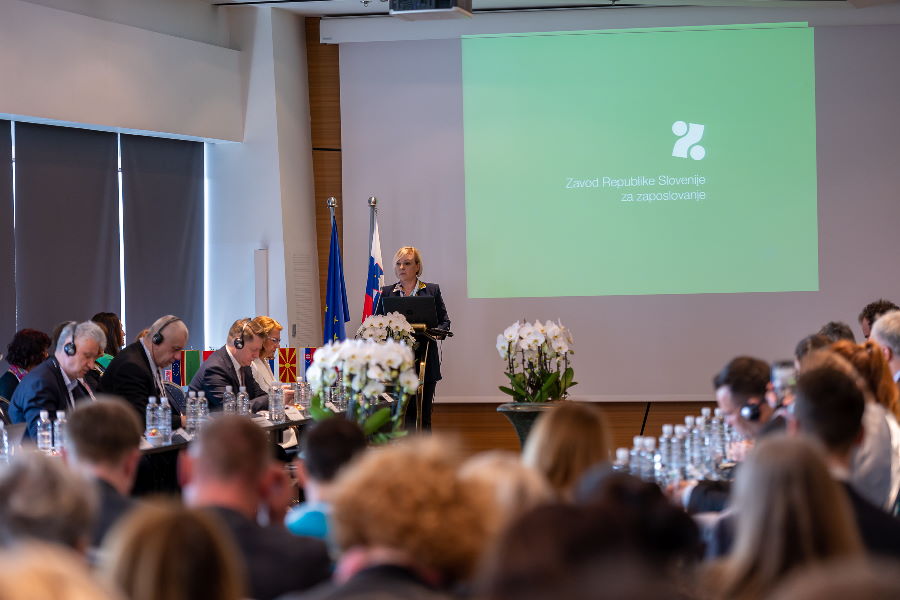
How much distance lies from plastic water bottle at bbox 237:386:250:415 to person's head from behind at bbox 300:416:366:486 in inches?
132

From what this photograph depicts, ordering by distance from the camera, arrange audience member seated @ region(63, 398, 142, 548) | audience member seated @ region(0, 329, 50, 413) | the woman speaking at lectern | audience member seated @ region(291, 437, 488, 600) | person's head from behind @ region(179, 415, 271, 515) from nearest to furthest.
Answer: audience member seated @ region(291, 437, 488, 600)
person's head from behind @ region(179, 415, 271, 515)
audience member seated @ region(63, 398, 142, 548)
audience member seated @ region(0, 329, 50, 413)
the woman speaking at lectern

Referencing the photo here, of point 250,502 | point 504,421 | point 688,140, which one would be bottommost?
point 504,421

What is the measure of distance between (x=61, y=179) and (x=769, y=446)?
7.27m

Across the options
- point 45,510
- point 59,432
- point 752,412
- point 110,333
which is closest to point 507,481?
point 45,510

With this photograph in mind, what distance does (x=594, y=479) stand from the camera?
95.3 inches

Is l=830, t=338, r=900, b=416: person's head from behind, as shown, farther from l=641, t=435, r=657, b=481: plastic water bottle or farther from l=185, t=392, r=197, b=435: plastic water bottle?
l=185, t=392, r=197, b=435: plastic water bottle

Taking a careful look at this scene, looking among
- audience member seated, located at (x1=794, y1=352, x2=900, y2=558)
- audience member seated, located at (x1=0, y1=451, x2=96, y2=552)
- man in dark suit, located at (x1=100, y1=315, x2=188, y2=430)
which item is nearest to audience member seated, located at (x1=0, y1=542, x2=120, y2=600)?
audience member seated, located at (x1=0, y1=451, x2=96, y2=552)

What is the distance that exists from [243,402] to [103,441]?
3.37 meters

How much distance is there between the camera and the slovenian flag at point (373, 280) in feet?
29.8

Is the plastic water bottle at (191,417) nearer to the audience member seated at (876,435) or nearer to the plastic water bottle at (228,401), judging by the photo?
the plastic water bottle at (228,401)

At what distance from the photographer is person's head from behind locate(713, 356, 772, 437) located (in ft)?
13.0

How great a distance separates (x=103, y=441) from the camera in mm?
3137

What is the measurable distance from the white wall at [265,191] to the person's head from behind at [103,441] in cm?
616

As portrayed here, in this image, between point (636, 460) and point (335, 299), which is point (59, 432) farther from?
point (335, 299)
